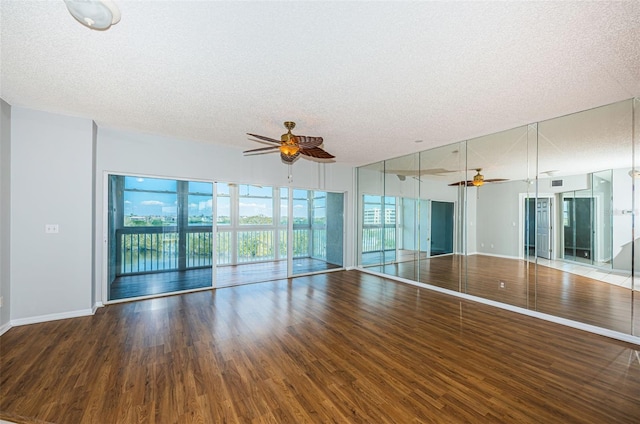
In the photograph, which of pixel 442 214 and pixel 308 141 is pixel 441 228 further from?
pixel 308 141

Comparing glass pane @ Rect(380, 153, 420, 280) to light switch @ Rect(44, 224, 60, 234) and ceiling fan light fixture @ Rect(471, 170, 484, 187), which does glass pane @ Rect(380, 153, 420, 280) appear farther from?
light switch @ Rect(44, 224, 60, 234)

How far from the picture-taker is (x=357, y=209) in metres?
6.77

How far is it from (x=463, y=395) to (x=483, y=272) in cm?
294

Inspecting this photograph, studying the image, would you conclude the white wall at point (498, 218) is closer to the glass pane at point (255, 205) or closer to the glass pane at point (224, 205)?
the glass pane at point (255, 205)

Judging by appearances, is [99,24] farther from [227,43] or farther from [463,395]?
[463,395]

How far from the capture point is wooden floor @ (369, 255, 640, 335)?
3.04m

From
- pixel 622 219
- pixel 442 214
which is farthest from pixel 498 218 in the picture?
pixel 622 219

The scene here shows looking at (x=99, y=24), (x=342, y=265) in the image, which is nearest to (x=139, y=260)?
(x=99, y=24)

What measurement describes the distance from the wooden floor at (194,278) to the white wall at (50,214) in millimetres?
699

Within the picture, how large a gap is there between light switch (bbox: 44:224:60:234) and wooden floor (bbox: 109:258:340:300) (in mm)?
1171

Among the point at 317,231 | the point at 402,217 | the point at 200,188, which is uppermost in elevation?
the point at 200,188

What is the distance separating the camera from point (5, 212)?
3068 millimetres

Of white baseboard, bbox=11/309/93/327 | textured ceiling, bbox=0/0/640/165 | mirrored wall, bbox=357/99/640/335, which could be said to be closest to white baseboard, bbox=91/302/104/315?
white baseboard, bbox=11/309/93/327

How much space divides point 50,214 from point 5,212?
382 millimetres
